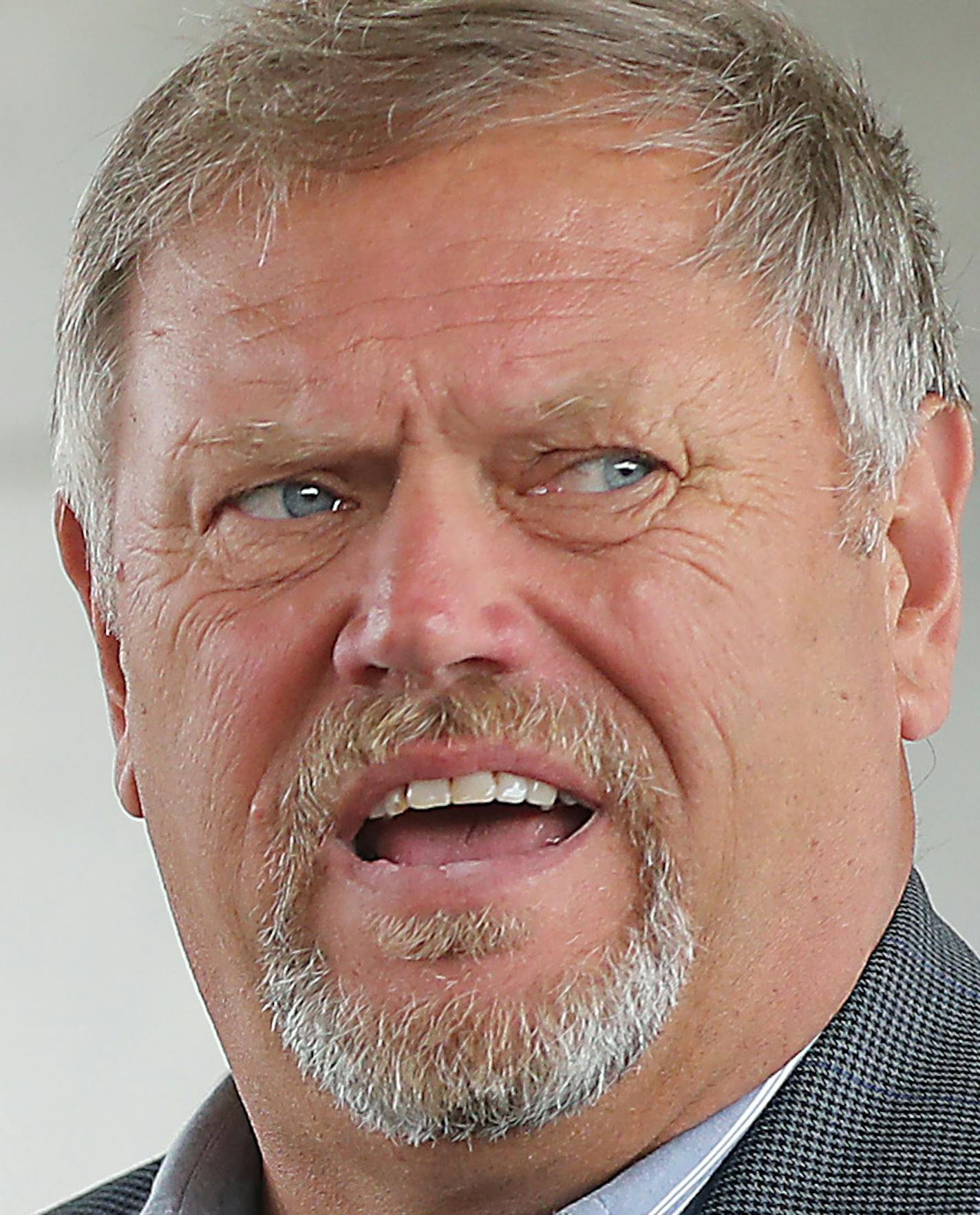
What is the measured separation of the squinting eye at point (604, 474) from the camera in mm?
1098

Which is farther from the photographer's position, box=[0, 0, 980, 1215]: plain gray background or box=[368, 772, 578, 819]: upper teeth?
box=[0, 0, 980, 1215]: plain gray background

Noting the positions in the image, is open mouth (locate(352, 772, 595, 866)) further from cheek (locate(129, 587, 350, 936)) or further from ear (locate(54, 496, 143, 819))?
ear (locate(54, 496, 143, 819))

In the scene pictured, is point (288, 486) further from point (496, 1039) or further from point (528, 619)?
point (496, 1039)

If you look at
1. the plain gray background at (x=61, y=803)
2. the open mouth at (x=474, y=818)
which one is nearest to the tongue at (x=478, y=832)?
the open mouth at (x=474, y=818)

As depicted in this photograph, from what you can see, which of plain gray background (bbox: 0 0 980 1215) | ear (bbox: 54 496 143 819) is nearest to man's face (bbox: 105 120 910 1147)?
ear (bbox: 54 496 143 819)

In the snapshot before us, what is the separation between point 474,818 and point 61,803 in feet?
3.66

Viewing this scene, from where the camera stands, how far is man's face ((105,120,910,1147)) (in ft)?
3.42

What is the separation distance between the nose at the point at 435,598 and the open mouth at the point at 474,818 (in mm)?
63

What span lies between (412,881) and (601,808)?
0.11 m

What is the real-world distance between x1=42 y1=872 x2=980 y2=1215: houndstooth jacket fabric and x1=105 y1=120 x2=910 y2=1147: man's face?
31 mm

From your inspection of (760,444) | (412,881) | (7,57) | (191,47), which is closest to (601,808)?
(412,881)

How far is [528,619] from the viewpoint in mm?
1046

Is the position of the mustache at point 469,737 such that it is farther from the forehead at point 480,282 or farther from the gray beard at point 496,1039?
the forehead at point 480,282

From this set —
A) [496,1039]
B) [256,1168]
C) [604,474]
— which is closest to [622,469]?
[604,474]
